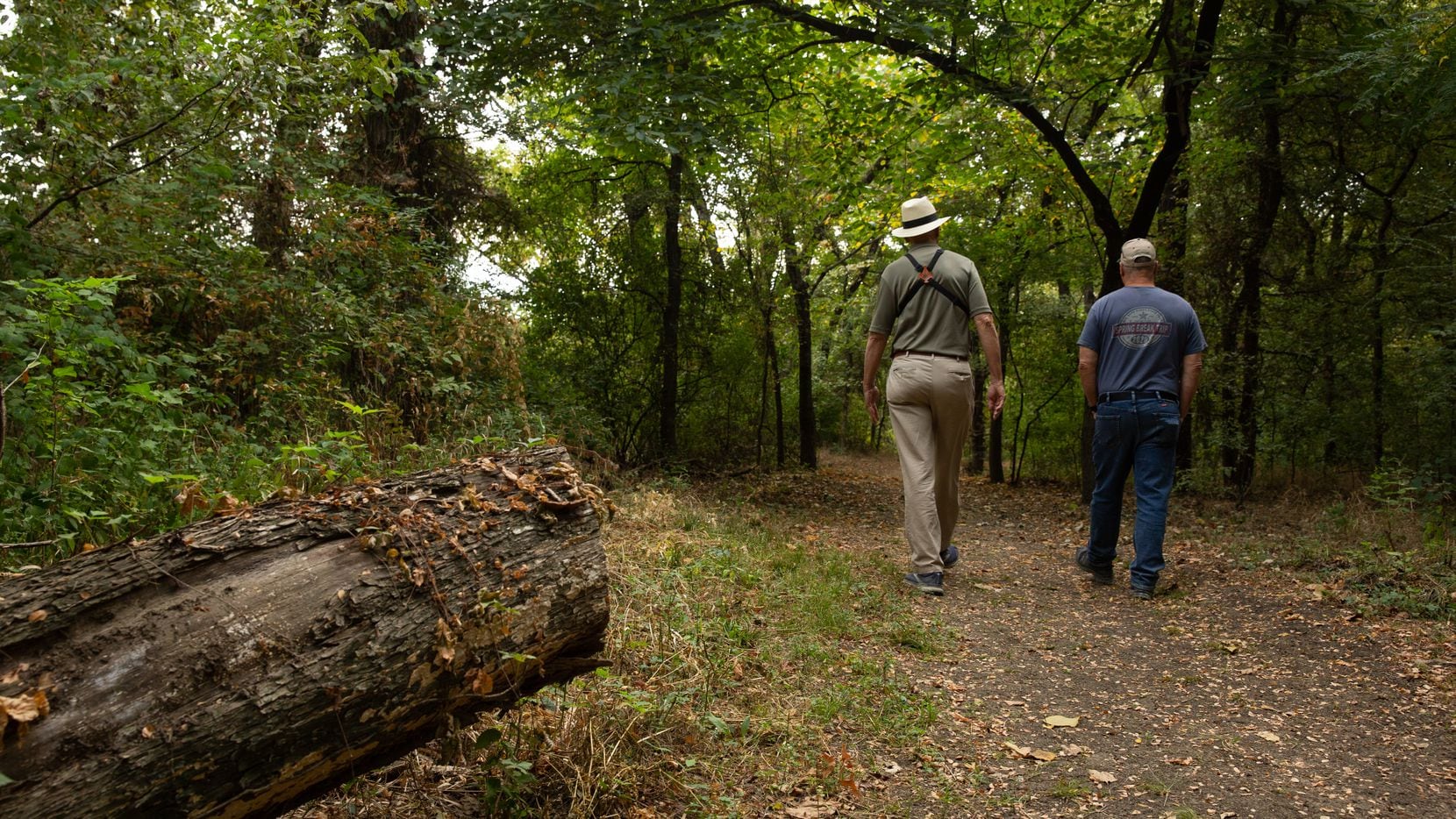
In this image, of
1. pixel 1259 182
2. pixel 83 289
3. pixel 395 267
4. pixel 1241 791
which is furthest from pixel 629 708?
pixel 1259 182

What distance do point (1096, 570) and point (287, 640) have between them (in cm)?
544

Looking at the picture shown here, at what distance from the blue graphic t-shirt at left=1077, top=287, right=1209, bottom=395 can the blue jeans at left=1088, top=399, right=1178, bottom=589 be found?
16cm

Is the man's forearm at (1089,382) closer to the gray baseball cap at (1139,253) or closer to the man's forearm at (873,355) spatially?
the gray baseball cap at (1139,253)

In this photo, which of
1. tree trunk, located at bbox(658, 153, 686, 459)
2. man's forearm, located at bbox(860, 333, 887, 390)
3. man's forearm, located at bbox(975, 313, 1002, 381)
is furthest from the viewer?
tree trunk, located at bbox(658, 153, 686, 459)

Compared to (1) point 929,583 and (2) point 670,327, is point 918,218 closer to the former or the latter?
(1) point 929,583

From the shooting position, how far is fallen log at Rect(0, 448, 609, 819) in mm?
1686

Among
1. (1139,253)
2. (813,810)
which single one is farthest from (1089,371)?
(813,810)

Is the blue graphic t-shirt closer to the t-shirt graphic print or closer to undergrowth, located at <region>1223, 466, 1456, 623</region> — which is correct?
the t-shirt graphic print

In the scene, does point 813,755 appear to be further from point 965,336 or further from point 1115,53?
point 1115,53

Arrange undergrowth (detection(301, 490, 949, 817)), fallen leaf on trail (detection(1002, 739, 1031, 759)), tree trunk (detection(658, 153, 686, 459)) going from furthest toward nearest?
tree trunk (detection(658, 153, 686, 459)) < fallen leaf on trail (detection(1002, 739, 1031, 759)) < undergrowth (detection(301, 490, 949, 817))

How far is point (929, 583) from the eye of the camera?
18.3 feet

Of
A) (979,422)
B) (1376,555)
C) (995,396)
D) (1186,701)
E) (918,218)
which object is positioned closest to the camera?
(1186,701)

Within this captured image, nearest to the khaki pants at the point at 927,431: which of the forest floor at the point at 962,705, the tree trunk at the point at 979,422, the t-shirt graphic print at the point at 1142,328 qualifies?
the forest floor at the point at 962,705

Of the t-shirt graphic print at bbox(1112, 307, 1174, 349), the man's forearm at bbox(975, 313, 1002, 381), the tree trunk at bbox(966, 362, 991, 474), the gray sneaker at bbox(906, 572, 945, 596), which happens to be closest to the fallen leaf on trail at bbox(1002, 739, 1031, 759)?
the gray sneaker at bbox(906, 572, 945, 596)
